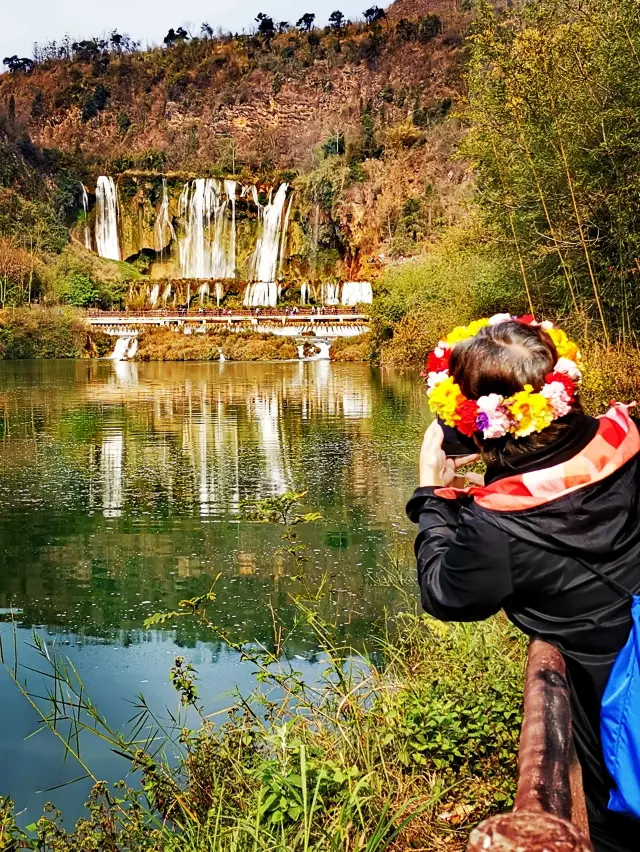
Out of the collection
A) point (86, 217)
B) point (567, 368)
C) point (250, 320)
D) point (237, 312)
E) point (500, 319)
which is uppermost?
point (86, 217)

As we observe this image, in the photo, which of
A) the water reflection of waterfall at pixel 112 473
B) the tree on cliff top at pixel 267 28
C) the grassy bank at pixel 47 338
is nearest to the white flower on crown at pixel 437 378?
the water reflection of waterfall at pixel 112 473

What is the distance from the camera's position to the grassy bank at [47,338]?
39656 mm

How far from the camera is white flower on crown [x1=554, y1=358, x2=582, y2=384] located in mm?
1745

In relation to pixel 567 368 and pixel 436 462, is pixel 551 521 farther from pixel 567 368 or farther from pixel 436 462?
pixel 436 462

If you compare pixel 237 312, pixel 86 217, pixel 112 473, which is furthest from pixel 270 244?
pixel 112 473

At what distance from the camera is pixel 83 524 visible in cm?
770

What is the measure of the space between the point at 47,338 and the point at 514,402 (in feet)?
135

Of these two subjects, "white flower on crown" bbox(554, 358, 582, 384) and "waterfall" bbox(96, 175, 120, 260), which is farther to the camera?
"waterfall" bbox(96, 175, 120, 260)

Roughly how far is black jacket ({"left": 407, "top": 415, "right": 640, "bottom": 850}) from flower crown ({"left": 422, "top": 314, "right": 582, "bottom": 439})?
0.07 meters

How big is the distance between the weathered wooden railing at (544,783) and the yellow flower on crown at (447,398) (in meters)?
0.50

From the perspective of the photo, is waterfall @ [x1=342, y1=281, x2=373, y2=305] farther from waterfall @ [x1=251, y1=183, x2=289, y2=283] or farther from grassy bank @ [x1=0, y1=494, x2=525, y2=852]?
grassy bank @ [x1=0, y1=494, x2=525, y2=852]

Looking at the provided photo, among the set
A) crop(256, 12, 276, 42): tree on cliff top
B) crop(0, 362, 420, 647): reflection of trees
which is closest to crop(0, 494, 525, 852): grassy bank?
crop(0, 362, 420, 647): reflection of trees

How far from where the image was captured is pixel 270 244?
167 ft

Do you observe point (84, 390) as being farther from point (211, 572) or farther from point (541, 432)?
point (541, 432)
